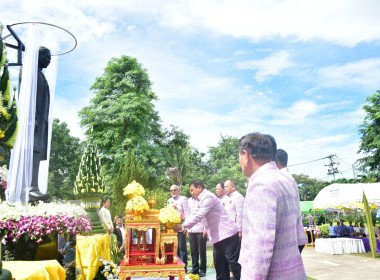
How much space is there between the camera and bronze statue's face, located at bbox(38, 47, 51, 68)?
15.3ft

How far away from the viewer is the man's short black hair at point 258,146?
205 centimetres

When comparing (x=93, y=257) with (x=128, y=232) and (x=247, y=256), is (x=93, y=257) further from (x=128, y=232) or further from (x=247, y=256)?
(x=247, y=256)

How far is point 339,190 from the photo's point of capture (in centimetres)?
1388

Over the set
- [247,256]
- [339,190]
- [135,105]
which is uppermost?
[135,105]

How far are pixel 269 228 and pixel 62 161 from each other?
2738cm

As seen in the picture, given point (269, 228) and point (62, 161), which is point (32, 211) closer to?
point (269, 228)

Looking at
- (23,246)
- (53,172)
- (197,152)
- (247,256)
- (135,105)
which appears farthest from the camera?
(197,152)

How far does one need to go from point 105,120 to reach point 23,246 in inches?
758

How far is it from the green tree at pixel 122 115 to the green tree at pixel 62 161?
4644 mm

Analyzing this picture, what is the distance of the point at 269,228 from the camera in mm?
1767

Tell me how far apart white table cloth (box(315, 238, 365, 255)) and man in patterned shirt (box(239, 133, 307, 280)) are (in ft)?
40.6

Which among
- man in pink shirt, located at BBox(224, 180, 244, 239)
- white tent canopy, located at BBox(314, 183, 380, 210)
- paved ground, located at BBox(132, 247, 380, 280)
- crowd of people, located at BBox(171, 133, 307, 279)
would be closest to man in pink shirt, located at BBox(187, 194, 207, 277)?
paved ground, located at BBox(132, 247, 380, 280)

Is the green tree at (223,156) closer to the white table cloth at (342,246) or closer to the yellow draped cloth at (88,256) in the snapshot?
the white table cloth at (342,246)

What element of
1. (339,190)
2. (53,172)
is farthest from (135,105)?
(339,190)
